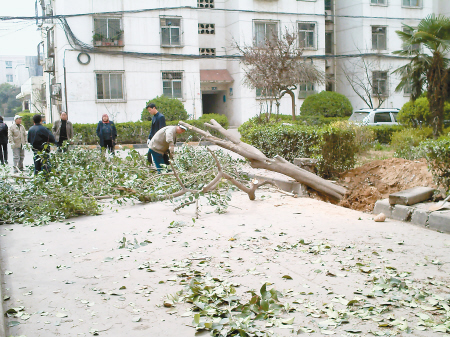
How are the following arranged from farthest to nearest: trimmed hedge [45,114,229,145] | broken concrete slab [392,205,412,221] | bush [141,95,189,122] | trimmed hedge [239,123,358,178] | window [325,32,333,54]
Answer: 1. window [325,32,333,54]
2. bush [141,95,189,122]
3. trimmed hedge [45,114,229,145]
4. trimmed hedge [239,123,358,178]
5. broken concrete slab [392,205,412,221]

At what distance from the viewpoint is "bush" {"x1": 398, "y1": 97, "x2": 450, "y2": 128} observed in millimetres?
16750

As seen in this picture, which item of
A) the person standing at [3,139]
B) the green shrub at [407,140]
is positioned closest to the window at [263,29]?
the green shrub at [407,140]

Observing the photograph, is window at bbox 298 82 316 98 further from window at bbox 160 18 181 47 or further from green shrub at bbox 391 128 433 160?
green shrub at bbox 391 128 433 160

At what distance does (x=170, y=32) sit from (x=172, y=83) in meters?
3.03

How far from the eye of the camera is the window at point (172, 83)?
95.1ft

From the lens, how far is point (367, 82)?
3309 cm

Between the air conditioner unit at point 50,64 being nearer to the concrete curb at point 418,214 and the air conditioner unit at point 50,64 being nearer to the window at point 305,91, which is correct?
the window at point 305,91

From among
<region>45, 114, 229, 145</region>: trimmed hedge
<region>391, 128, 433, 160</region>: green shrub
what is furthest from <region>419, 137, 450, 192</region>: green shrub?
<region>45, 114, 229, 145</region>: trimmed hedge

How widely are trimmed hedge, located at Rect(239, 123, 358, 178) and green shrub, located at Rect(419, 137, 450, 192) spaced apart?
2892mm

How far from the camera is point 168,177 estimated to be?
9484 mm

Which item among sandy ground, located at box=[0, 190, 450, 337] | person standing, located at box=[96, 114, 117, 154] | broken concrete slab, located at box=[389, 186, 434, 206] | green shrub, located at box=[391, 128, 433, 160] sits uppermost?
person standing, located at box=[96, 114, 117, 154]

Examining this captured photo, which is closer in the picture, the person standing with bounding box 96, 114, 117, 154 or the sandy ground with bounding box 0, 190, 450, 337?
the sandy ground with bounding box 0, 190, 450, 337

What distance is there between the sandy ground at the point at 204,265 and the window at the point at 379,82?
2725 centimetres

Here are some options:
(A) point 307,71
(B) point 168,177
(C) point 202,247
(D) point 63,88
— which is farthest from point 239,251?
(D) point 63,88
